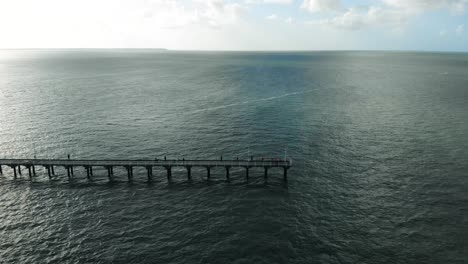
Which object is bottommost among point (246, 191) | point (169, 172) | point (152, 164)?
point (246, 191)

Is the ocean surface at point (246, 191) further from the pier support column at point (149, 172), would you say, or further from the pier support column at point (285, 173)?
the pier support column at point (285, 173)

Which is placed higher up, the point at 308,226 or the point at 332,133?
the point at 332,133

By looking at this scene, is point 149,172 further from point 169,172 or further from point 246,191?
point 246,191

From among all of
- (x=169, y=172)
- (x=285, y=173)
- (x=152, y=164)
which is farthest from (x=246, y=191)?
(x=152, y=164)

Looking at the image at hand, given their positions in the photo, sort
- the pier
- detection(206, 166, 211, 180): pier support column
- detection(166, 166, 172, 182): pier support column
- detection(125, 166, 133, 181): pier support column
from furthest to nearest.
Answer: detection(125, 166, 133, 181): pier support column < detection(166, 166, 172, 182): pier support column < detection(206, 166, 211, 180): pier support column < the pier

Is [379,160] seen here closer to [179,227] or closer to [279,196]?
[279,196]

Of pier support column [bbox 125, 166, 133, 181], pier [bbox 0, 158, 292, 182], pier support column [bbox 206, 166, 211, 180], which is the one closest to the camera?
pier [bbox 0, 158, 292, 182]

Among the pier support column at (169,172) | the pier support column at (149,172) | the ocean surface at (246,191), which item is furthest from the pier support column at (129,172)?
the pier support column at (169,172)

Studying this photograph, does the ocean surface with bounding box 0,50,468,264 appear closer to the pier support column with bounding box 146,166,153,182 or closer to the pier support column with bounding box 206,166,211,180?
the pier support column with bounding box 206,166,211,180

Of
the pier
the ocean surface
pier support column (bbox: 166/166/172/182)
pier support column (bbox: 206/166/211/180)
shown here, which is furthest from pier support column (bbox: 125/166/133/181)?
pier support column (bbox: 206/166/211/180)

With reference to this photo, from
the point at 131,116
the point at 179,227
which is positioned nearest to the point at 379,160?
the point at 179,227

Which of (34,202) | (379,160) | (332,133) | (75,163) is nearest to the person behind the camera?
(34,202)
